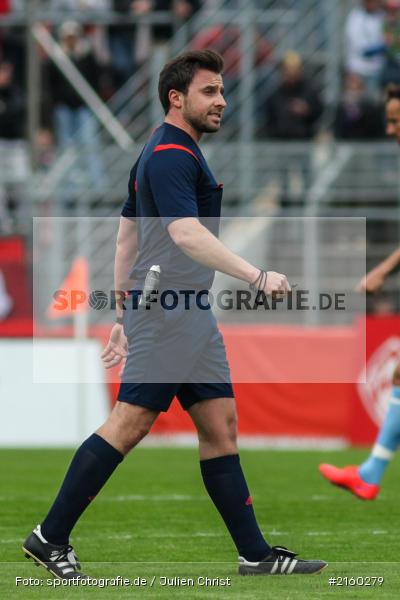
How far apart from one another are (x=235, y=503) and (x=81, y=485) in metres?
0.72

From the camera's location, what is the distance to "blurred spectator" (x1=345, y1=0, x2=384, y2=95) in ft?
63.6

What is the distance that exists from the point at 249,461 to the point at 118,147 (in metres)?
7.02

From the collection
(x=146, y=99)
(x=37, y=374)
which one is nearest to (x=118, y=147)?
(x=146, y=99)

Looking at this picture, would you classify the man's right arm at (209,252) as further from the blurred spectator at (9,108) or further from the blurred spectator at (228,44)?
the blurred spectator at (9,108)

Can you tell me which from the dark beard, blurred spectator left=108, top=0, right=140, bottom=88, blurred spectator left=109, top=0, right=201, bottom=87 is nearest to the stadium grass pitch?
the dark beard

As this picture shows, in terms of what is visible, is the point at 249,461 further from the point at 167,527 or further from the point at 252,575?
the point at 252,575

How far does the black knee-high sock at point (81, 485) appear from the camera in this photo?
20.2 ft

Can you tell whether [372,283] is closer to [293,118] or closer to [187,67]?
[187,67]

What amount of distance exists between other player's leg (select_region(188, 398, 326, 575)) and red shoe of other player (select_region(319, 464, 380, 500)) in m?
2.48

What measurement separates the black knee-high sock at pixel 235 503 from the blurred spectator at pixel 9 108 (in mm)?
14396

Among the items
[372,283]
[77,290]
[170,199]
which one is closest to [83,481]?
[170,199]

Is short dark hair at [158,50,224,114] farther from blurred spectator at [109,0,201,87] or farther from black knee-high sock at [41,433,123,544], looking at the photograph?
blurred spectator at [109,0,201,87]

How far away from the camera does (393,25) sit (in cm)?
1884

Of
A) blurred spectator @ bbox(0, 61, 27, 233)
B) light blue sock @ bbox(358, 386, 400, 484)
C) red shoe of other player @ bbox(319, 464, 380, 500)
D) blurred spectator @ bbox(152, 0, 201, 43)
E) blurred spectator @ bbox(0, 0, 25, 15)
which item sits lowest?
red shoe of other player @ bbox(319, 464, 380, 500)
